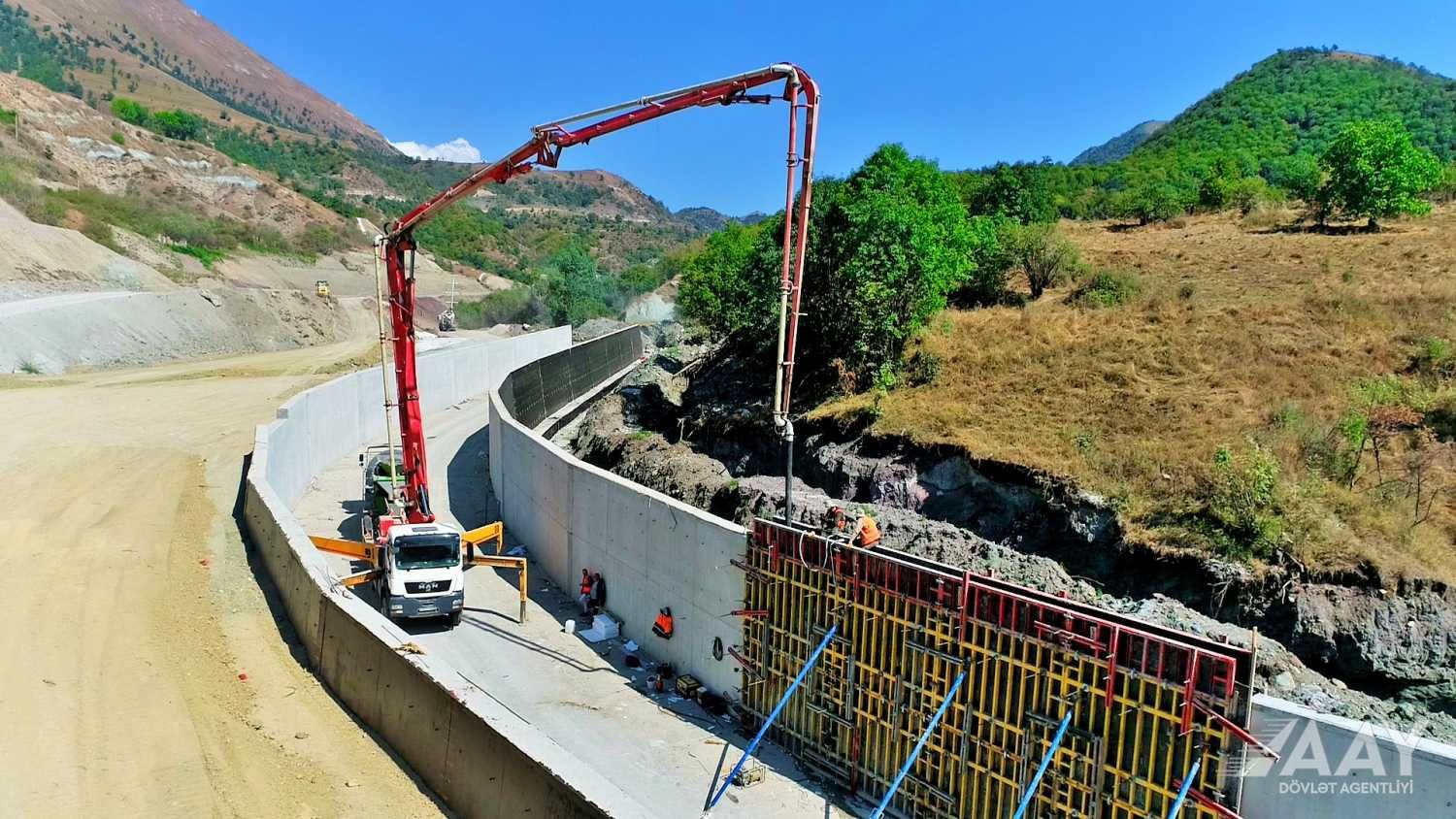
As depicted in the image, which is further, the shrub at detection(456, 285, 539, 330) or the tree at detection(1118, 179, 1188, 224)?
the shrub at detection(456, 285, 539, 330)

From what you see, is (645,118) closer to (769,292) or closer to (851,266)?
(851,266)

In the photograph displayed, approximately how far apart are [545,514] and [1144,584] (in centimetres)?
1324

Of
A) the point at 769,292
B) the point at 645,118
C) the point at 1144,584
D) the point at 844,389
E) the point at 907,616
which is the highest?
the point at 645,118

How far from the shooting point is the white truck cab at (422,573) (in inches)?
617

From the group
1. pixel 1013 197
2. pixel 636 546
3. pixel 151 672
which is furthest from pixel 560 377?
pixel 151 672

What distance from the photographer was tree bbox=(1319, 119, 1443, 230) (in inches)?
1282

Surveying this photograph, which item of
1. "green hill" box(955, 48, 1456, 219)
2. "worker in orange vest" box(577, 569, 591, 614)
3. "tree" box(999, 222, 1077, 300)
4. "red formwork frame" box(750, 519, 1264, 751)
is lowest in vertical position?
"worker in orange vest" box(577, 569, 591, 614)

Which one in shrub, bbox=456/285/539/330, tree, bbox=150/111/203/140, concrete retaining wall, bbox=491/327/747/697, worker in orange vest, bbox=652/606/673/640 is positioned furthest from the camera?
tree, bbox=150/111/203/140

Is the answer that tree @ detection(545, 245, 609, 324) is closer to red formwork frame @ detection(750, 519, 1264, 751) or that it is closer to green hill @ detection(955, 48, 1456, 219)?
green hill @ detection(955, 48, 1456, 219)

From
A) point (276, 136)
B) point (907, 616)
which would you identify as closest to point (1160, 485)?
point (907, 616)

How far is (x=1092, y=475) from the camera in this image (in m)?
18.6

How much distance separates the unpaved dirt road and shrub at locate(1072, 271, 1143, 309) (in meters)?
25.9

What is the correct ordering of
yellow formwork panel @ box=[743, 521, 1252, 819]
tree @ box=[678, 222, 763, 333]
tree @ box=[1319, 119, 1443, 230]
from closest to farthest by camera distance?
yellow formwork panel @ box=[743, 521, 1252, 819]
tree @ box=[1319, 119, 1443, 230]
tree @ box=[678, 222, 763, 333]

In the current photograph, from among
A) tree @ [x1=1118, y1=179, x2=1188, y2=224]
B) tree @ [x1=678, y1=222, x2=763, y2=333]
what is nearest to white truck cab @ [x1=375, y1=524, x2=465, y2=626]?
tree @ [x1=678, y1=222, x2=763, y2=333]
